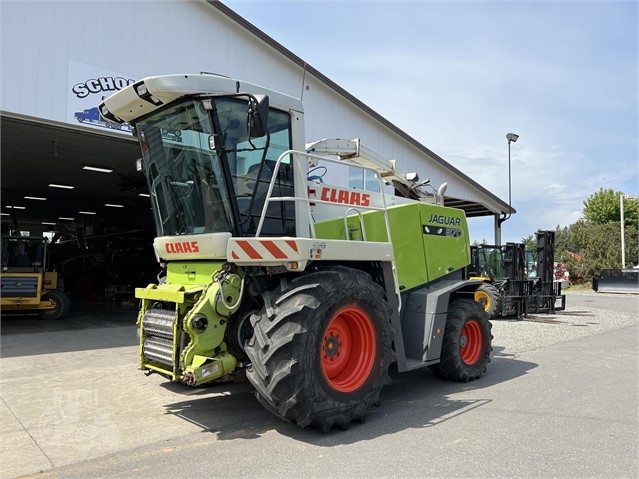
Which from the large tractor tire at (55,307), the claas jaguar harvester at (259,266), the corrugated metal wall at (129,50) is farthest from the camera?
the large tractor tire at (55,307)

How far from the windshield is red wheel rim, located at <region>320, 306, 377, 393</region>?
112 centimetres

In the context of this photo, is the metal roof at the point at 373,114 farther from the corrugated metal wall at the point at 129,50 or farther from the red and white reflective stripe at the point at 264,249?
the red and white reflective stripe at the point at 264,249

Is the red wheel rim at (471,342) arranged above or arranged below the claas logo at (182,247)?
below

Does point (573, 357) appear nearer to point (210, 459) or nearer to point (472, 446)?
point (472, 446)

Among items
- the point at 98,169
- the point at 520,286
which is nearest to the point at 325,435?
the point at 520,286

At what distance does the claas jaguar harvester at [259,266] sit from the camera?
4480 mm

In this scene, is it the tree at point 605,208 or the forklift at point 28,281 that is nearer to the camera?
the forklift at point 28,281

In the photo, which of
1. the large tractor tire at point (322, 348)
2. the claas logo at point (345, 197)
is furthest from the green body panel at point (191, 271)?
the claas logo at point (345, 197)

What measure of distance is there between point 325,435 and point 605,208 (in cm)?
5842

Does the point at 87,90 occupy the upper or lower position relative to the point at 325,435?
upper

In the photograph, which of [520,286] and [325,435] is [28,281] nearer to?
[325,435]

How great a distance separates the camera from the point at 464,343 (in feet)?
22.5

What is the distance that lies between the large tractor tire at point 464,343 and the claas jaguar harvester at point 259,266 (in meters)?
0.47

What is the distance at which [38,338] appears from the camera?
1063cm
